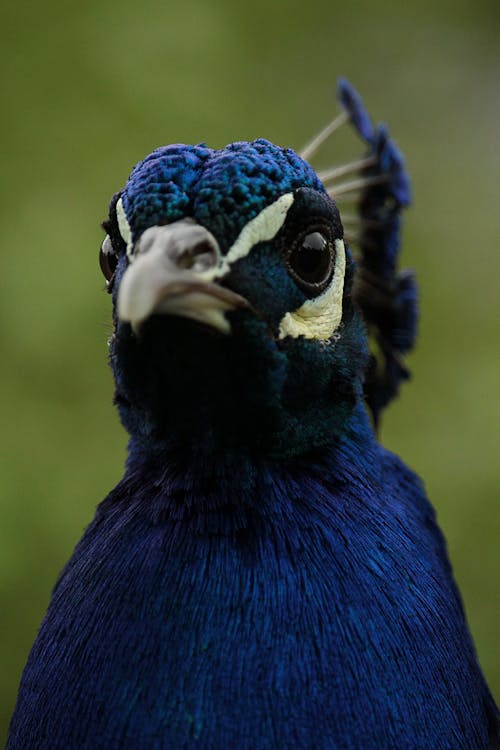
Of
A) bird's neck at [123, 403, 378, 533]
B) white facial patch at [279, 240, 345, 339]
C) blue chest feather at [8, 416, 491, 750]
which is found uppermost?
white facial patch at [279, 240, 345, 339]

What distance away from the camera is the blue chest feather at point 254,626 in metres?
1.35

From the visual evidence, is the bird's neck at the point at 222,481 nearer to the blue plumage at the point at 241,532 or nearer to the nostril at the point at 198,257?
the blue plumage at the point at 241,532

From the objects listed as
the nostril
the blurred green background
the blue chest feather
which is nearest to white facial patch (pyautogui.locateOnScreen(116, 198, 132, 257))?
the nostril

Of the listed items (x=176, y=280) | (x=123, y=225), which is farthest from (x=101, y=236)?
(x=176, y=280)

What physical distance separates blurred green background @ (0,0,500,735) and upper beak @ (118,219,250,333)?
2246 mm

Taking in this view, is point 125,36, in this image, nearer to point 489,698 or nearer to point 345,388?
point 345,388

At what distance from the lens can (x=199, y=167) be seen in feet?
4.78

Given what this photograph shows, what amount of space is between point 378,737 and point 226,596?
29 centimetres

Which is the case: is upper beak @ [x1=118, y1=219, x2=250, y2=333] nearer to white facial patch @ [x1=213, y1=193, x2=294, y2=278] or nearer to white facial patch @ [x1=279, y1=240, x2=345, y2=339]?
white facial patch @ [x1=213, y1=193, x2=294, y2=278]

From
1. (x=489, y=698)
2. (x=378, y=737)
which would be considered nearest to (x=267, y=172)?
(x=378, y=737)

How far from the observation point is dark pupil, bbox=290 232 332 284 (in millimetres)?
1516

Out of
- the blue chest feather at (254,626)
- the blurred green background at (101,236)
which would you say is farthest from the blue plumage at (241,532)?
the blurred green background at (101,236)

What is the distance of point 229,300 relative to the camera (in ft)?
4.42

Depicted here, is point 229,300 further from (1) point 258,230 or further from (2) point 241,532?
(2) point 241,532
